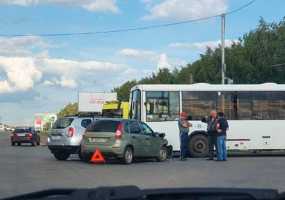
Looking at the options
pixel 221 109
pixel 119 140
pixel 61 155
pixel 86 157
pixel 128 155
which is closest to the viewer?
pixel 119 140

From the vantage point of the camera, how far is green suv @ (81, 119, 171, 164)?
2361cm

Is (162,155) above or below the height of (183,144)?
below

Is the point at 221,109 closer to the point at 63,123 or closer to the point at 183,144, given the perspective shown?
the point at 183,144

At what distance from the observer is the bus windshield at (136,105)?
1131 inches

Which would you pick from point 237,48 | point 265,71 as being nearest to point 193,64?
point 237,48

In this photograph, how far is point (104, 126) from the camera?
78.9 ft

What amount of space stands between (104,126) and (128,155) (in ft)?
4.20

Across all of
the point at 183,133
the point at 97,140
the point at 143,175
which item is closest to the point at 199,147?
the point at 183,133

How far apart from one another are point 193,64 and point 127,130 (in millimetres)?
52811

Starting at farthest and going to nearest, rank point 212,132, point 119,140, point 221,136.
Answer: point 212,132, point 221,136, point 119,140

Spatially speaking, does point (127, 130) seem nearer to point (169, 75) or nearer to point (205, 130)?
point (205, 130)

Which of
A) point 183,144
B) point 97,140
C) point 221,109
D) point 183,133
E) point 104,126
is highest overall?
point 221,109

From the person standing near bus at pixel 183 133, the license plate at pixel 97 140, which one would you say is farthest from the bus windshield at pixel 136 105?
the license plate at pixel 97 140

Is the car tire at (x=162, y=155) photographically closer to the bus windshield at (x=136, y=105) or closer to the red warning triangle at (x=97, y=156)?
the red warning triangle at (x=97, y=156)
